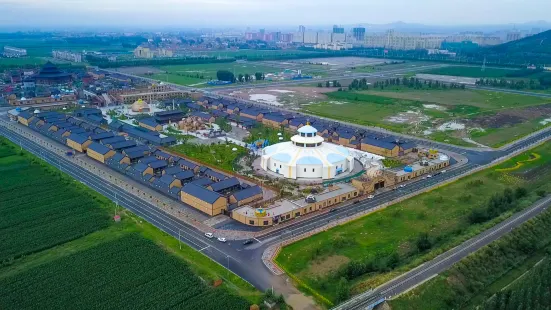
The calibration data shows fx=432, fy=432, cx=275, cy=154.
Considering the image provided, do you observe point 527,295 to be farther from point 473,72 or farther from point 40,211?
point 473,72

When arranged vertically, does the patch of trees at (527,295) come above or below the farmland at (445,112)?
below

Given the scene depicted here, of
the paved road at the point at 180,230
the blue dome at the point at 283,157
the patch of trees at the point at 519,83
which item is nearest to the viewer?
the paved road at the point at 180,230

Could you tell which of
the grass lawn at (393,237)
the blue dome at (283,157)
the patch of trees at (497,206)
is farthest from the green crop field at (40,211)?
the patch of trees at (497,206)

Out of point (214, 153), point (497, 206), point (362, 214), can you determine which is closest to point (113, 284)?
point (362, 214)

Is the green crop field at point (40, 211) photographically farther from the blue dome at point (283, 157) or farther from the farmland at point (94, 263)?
the blue dome at point (283, 157)

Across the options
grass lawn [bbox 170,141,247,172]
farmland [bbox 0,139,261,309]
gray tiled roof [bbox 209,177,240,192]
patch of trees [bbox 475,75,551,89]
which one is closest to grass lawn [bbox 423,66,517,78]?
patch of trees [bbox 475,75,551,89]

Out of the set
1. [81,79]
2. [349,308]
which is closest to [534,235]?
[349,308]
